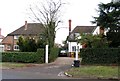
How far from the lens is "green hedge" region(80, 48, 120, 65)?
3753 centimetres

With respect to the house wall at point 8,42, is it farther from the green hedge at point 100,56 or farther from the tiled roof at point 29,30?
the green hedge at point 100,56

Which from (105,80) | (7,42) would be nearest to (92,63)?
(105,80)

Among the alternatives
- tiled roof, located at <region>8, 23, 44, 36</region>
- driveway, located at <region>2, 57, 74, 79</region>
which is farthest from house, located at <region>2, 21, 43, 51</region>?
driveway, located at <region>2, 57, 74, 79</region>

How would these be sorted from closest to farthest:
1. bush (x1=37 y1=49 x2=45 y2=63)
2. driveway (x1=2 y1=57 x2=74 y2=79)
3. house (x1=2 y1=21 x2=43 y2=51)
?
driveway (x1=2 y1=57 x2=74 y2=79) < bush (x1=37 y1=49 x2=45 y2=63) < house (x1=2 y1=21 x2=43 y2=51)

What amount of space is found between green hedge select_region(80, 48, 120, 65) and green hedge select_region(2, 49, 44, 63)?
6.79 m

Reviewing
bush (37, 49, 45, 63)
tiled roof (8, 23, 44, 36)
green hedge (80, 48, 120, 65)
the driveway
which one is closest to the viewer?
the driveway

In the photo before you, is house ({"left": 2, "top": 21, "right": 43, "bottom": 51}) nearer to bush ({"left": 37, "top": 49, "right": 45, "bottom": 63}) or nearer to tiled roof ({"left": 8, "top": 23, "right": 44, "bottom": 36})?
tiled roof ({"left": 8, "top": 23, "right": 44, "bottom": 36})

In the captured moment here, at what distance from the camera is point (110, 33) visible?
40500 millimetres

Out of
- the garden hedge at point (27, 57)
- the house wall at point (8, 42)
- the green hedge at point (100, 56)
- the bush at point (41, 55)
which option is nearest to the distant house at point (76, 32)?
the house wall at point (8, 42)

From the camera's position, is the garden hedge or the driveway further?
the garden hedge

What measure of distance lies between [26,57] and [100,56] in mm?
11056

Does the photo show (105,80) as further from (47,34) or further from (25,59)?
(47,34)

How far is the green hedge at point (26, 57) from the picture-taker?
42.0 metres

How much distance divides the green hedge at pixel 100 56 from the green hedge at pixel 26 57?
6788 mm
